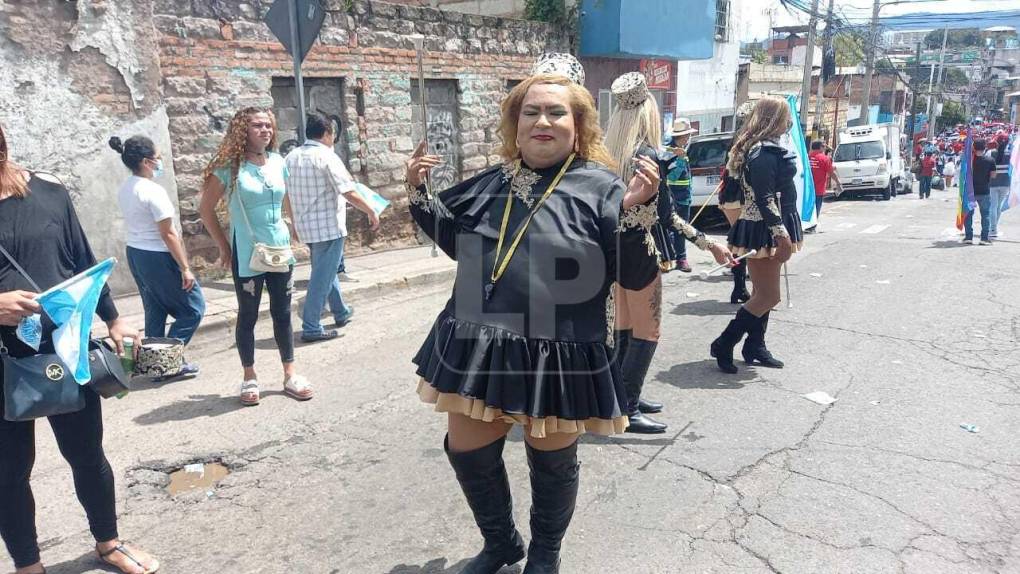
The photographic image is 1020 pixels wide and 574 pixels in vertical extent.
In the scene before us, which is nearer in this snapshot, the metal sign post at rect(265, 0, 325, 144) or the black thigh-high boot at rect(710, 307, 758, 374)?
the black thigh-high boot at rect(710, 307, 758, 374)

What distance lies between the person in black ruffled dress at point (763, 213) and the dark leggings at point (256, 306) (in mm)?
3040

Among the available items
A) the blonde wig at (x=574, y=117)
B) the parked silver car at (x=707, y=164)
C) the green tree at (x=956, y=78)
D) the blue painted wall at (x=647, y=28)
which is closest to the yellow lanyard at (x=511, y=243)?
the blonde wig at (x=574, y=117)

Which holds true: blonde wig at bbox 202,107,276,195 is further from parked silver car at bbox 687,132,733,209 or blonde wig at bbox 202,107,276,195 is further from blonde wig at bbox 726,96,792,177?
parked silver car at bbox 687,132,733,209

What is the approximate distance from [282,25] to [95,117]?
2.03 m

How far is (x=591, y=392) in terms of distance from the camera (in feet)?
7.72

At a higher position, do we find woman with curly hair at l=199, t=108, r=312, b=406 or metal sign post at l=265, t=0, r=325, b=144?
metal sign post at l=265, t=0, r=325, b=144

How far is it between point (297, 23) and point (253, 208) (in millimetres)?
3045

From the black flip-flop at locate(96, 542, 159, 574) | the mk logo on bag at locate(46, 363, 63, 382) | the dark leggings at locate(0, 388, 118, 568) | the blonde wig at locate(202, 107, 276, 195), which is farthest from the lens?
the blonde wig at locate(202, 107, 276, 195)

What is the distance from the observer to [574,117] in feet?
8.13

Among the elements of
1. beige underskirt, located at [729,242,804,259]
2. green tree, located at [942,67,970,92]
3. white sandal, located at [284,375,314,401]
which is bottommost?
white sandal, located at [284,375,314,401]

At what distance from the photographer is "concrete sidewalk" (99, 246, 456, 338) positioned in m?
6.39

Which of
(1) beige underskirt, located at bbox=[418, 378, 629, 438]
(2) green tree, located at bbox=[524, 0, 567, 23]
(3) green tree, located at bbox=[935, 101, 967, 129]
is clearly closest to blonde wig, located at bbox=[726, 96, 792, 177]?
(1) beige underskirt, located at bbox=[418, 378, 629, 438]

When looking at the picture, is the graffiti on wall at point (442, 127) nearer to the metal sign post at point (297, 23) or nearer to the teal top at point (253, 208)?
the metal sign post at point (297, 23)

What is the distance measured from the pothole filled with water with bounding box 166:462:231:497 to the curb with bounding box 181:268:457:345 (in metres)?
2.42
